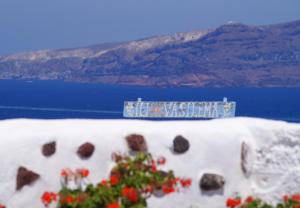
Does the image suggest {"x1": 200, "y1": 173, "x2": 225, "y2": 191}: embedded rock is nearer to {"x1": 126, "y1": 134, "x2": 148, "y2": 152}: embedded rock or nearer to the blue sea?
{"x1": 126, "y1": 134, "x2": 148, "y2": 152}: embedded rock

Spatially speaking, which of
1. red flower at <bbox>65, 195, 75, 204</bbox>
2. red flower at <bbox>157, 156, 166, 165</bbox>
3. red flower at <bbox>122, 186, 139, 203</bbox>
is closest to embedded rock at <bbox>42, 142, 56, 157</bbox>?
red flower at <bbox>157, 156, 166, 165</bbox>

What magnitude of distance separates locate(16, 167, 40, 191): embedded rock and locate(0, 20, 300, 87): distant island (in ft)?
522

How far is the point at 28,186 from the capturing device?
7.21m

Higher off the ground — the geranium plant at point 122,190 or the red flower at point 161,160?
the red flower at point 161,160

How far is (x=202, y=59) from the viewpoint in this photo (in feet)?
556

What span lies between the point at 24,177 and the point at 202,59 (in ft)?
535

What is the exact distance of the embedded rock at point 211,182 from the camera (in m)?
7.20

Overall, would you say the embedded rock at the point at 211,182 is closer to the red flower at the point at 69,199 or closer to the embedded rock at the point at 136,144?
the embedded rock at the point at 136,144

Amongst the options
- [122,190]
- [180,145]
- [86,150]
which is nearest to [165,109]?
[180,145]

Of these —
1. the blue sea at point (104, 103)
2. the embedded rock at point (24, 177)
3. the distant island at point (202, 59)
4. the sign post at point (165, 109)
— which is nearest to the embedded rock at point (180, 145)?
the embedded rock at point (24, 177)

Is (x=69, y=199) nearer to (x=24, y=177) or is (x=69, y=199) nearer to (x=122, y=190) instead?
(x=122, y=190)

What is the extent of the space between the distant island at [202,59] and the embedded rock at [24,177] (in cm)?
15911

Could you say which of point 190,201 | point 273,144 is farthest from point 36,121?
point 273,144

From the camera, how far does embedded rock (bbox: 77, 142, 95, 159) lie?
23.6ft
